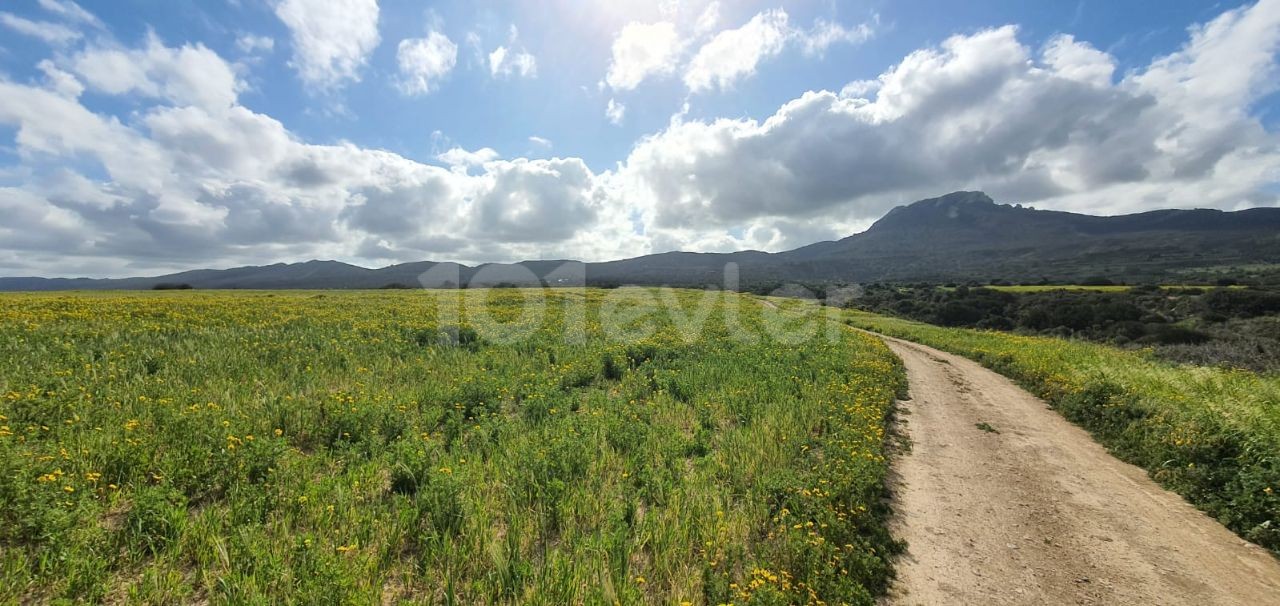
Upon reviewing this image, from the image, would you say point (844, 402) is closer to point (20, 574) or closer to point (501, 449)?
point (501, 449)

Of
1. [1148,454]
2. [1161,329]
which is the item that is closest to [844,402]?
[1148,454]

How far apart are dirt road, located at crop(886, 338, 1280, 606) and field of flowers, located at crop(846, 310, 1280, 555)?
18.7 inches

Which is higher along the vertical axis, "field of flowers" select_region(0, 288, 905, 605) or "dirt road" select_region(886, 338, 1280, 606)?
"field of flowers" select_region(0, 288, 905, 605)

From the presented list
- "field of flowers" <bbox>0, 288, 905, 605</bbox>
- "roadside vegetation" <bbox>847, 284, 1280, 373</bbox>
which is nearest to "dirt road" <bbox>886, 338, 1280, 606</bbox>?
"field of flowers" <bbox>0, 288, 905, 605</bbox>

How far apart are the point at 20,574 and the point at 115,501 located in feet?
4.65

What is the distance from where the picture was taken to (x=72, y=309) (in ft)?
79.0

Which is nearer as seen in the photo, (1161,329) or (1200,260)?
(1161,329)

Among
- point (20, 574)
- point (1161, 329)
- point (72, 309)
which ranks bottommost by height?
point (1161, 329)

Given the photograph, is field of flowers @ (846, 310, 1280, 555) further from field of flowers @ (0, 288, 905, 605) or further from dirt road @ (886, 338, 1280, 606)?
field of flowers @ (0, 288, 905, 605)

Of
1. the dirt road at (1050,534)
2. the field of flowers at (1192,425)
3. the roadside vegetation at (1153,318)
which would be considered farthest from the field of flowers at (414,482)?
the roadside vegetation at (1153,318)

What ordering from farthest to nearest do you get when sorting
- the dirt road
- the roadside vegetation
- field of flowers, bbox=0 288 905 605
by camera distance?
the roadside vegetation
the dirt road
field of flowers, bbox=0 288 905 605

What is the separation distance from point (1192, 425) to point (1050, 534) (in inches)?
266

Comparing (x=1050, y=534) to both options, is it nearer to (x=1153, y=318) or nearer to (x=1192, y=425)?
(x=1192, y=425)

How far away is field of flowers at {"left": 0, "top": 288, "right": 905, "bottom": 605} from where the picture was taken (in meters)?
5.14
